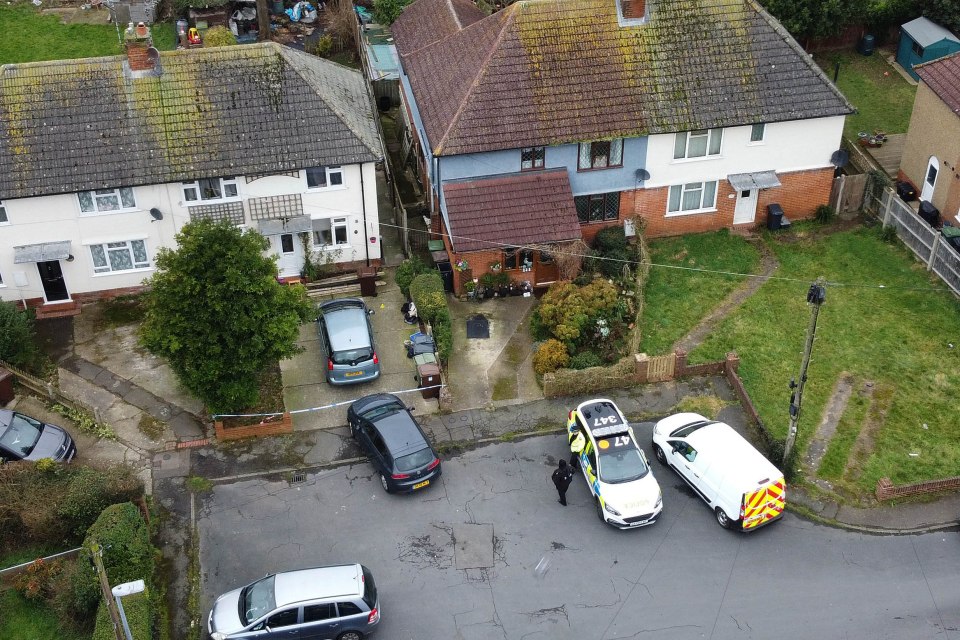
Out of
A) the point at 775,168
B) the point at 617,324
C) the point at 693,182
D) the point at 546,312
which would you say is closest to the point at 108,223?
the point at 546,312

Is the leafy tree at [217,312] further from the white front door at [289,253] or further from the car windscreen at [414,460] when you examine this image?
the white front door at [289,253]

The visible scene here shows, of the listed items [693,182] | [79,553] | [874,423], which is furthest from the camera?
[693,182]

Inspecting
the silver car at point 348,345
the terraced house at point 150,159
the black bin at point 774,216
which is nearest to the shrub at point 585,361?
the silver car at point 348,345

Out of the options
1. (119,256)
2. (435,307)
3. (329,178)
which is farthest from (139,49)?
(435,307)

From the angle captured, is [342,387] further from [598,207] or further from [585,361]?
[598,207]

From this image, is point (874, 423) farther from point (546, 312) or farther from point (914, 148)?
point (914, 148)

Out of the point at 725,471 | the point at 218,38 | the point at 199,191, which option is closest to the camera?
the point at 725,471
